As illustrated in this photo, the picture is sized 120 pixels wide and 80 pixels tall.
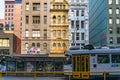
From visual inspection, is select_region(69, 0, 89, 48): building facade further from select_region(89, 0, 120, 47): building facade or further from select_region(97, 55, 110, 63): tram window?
select_region(97, 55, 110, 63): tram window

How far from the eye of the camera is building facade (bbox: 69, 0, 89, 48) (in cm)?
8818

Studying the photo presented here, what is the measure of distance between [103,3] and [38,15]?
3923 centimetres

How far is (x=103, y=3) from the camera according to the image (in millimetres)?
108500

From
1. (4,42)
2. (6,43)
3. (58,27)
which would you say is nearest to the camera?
(58,27)

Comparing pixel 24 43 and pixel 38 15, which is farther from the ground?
pixel 38 15

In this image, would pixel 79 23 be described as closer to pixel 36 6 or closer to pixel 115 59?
pixel 36 6

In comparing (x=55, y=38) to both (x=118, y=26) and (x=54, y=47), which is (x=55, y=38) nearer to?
(x=54, y=47)

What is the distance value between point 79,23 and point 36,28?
18.0 metres

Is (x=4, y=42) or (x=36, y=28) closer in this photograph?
(x=36, y=28)

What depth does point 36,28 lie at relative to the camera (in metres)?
74.9

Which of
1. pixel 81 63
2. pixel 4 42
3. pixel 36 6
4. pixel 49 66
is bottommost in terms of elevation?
pixel 49 66

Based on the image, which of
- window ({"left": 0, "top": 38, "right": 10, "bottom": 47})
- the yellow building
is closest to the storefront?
the yellow building

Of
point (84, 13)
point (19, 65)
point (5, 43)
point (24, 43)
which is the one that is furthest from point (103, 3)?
point (19, 65)

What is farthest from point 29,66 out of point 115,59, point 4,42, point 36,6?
point 4,42
